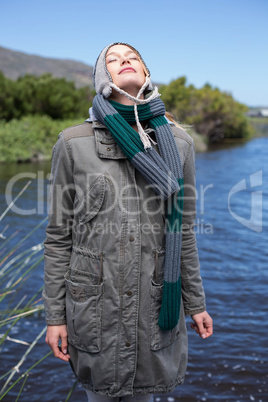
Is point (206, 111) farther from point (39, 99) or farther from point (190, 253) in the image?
point (190, 253)

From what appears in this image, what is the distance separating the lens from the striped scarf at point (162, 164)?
173 cm

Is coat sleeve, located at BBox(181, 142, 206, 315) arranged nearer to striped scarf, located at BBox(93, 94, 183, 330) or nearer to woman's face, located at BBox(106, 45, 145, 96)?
striped scarf, located at BBox(93, 94, 183, 330)

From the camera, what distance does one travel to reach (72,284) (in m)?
1.80

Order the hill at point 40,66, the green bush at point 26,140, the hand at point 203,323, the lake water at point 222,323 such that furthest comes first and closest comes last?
the hill at point 40,66
the green bush at point 26,140
the lake water at point 222,323
the hand at point 203,323

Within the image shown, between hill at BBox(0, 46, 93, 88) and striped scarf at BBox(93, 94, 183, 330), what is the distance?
432 ft

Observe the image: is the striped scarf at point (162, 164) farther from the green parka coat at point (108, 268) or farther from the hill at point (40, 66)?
the hill at point (40, 66)

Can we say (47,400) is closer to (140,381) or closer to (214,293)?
(140,381)

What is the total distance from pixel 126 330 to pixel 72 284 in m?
0.28

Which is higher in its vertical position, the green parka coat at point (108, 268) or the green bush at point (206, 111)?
the green bush at point (206, 111)

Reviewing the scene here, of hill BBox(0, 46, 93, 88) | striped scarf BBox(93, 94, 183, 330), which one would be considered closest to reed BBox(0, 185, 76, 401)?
striped scarf BBox(93, 94, 183, 330)

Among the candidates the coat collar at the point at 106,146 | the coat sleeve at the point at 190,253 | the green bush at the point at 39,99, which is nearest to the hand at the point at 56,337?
the coat sleeve at the point at 190,253

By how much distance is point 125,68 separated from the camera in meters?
1.81

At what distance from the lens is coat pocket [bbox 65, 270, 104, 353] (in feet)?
5.78

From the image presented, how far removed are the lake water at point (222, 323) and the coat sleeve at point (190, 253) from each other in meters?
1.73
